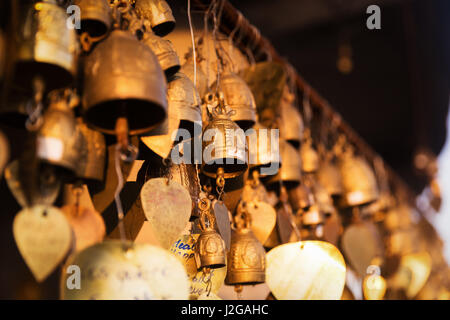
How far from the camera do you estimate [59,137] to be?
1.07 meters

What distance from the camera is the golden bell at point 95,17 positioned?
1221 mm

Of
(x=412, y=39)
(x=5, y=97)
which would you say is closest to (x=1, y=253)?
(x=5, y=97)

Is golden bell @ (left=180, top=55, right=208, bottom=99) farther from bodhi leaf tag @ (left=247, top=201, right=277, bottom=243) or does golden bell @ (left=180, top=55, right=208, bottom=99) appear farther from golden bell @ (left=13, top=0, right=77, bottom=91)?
golden bell @ (left=13, top=0, right=77, bottom=91)

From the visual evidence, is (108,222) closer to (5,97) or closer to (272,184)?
(5,97)

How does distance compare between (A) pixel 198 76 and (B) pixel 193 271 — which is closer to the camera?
(B) pixel 193 271

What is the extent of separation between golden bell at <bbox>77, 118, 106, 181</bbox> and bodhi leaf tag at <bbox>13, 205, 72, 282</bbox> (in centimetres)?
18

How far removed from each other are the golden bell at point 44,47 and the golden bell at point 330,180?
1829mm

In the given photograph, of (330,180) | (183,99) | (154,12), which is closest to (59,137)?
(183,99)

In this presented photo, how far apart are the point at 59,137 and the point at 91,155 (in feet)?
0.44

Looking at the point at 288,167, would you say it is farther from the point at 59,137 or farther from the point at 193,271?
the point at 59,137

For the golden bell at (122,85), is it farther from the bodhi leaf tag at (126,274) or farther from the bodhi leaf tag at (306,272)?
the bodhi leaf tag at (306,272)

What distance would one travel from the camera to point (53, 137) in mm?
1057

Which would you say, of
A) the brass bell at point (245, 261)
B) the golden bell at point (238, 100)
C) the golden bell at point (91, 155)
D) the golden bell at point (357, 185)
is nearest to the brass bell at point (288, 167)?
the golden bell at point (238, 100)
